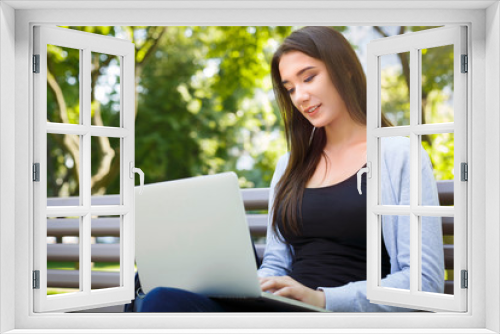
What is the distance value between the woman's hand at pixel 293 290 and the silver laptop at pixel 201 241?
4.4 inches

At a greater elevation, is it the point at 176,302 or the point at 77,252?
A: the point at 176,302

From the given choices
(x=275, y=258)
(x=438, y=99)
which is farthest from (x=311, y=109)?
(x=438, y=99)

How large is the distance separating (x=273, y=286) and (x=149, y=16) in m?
1.33

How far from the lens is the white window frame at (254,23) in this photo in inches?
98.9

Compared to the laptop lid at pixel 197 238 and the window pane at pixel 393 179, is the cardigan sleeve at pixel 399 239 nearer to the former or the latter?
the window pane at pixel 393 179

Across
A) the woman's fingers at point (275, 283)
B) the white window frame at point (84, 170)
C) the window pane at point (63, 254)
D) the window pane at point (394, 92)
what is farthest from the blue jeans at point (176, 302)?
the window pane at point (394, 92)

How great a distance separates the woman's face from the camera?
315 centimetres

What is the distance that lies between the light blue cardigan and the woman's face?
376 mm

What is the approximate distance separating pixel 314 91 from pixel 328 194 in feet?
1.87

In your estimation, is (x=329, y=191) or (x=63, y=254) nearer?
(x=329, y=191)

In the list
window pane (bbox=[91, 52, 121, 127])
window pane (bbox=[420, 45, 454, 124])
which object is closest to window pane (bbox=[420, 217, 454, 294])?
window pane (bbox=[420, 45, 454, 124])

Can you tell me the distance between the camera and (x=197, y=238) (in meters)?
2.35

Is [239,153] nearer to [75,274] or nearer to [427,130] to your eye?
[75,274]

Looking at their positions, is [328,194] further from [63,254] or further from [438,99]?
[438,99]
